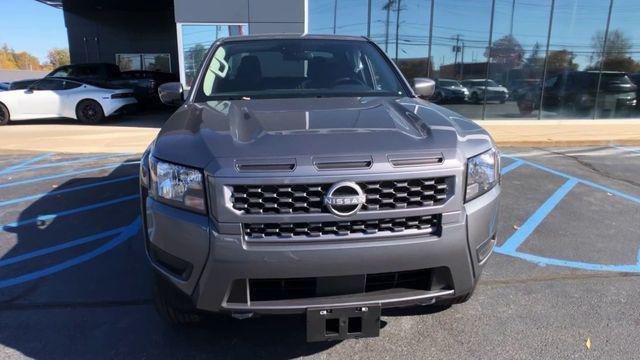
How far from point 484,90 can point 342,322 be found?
12.5m

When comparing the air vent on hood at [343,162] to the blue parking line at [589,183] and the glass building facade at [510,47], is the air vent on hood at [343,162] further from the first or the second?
the glass building facade at [510,47]

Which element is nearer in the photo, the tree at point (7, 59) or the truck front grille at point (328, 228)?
the truck front grille at point (328, 228)

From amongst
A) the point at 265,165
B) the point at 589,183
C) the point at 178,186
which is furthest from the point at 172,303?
the point at 589,183

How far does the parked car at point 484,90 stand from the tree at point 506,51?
2.10ft

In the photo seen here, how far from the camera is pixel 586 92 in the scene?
540 inches

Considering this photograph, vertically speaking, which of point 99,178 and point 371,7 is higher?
point 371,7

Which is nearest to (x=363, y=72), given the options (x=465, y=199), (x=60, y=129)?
(x=465, y=199)

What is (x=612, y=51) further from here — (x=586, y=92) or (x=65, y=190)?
(x=65, y=190)

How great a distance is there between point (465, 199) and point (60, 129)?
12.8 metres

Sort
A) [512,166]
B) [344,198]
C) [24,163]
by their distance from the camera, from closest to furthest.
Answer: [344,198] → [512,166] → [24,163]

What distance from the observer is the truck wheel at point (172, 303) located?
2.28m

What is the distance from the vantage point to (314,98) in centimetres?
322

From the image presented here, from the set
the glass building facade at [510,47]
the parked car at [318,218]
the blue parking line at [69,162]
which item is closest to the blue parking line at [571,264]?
the parked car at [318,218]

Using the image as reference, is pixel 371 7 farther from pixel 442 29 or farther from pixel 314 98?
pixel 314 98
